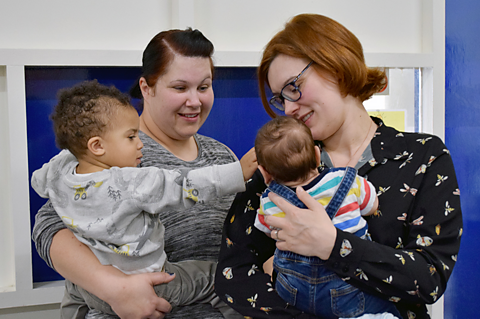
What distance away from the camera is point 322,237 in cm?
119

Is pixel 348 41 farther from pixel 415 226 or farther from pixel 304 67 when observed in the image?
pixel 415 226

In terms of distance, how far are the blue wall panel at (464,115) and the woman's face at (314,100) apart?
171 cm

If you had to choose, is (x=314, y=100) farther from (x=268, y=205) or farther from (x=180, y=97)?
(x=180, y=97)

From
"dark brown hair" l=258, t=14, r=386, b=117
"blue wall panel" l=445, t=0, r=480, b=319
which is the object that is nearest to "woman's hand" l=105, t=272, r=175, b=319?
"dark brown hair" l=258, t=14, r=386, b=117

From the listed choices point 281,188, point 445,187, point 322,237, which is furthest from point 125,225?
point 445,187

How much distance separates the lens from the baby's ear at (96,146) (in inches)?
55.1

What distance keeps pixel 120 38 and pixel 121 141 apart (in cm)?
124

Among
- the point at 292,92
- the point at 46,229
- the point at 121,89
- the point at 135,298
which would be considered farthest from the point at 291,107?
the point at 121,89

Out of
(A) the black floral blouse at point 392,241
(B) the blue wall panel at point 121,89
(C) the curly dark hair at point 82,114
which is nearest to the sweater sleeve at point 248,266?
(A) the black floral blouse at point 392,241

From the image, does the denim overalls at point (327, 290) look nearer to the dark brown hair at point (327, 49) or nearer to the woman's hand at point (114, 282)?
the dark brown hair at point (327, 49)

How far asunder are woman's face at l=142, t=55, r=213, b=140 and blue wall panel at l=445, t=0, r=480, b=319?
1.90m

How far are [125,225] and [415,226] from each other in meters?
0.96

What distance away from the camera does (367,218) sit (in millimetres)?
1348

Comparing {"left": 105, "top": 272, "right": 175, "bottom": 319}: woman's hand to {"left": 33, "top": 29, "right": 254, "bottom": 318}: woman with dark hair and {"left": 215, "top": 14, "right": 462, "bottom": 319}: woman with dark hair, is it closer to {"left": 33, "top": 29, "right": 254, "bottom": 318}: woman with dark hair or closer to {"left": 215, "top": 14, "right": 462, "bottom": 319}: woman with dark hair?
{"left": 33, "top": 29, "right": 254, "bottom": 318}: woman with dark hair
